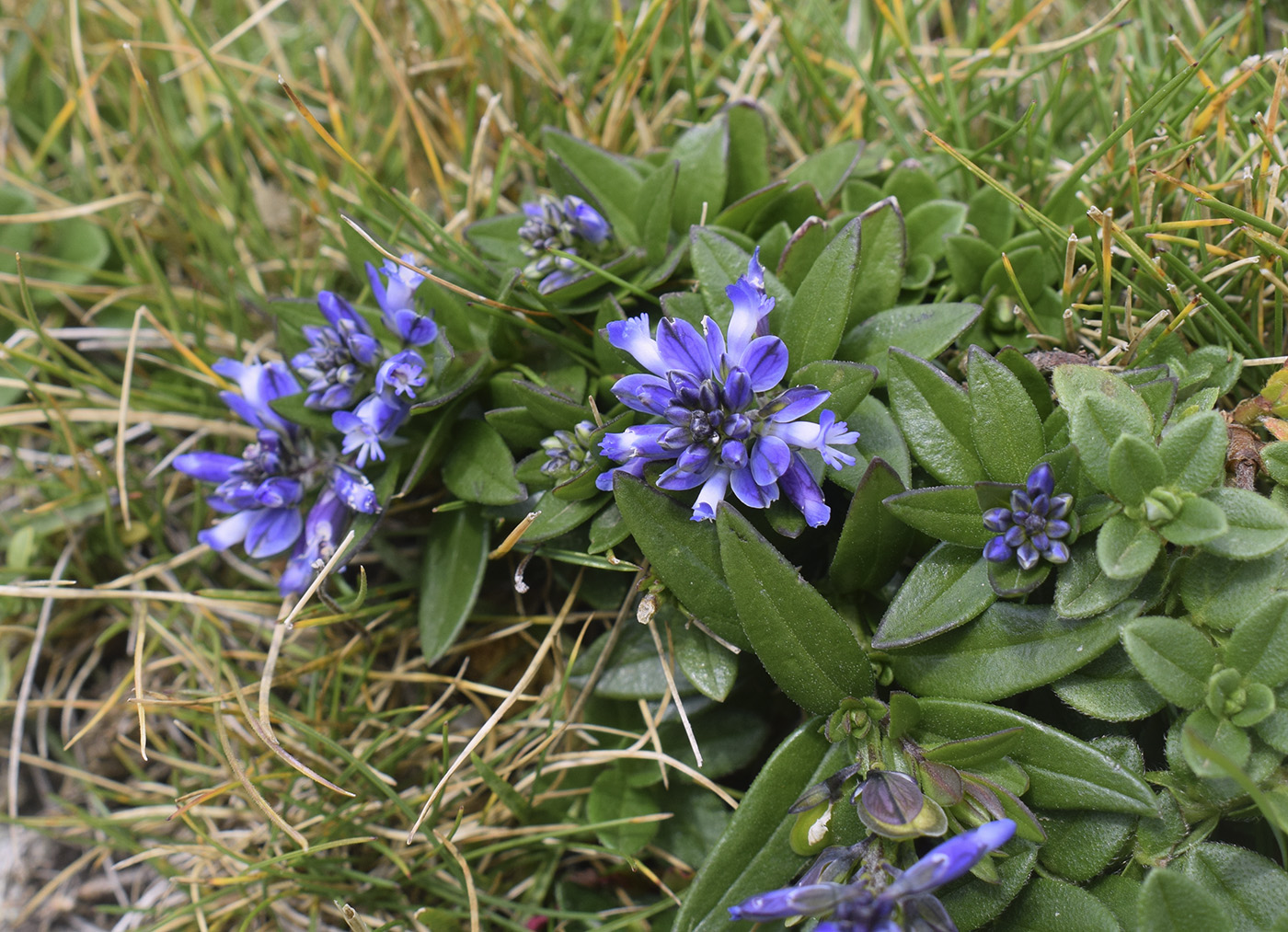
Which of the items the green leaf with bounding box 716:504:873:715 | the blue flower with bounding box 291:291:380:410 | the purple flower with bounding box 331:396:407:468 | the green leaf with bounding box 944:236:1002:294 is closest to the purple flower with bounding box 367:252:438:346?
the blue flower with bounding box 291:291:380:410

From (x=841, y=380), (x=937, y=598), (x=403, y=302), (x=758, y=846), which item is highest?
(x=841, y=380)

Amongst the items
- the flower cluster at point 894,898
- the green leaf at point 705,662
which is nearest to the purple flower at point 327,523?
the green leaf at point 705,662

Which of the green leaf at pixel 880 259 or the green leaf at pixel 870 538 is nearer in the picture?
the green leaf at pixel 870 538

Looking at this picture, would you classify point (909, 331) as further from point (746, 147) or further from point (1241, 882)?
point (1241, 882)

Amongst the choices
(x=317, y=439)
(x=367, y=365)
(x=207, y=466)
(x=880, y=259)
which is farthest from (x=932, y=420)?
(x=207, y=466)

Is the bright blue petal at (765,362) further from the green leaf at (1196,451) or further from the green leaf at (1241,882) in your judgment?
the green leaf at (1241,882)

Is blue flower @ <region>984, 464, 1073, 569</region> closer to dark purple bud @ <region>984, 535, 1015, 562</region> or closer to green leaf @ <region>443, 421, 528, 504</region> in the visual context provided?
dark purple bud @ <region>984, 535, 1015, 562</region>

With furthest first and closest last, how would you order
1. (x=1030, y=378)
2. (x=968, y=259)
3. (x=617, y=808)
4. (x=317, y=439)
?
(x=317, y=439), (x=617, y=808), (x=968, y=259), (x=1030, y=378)

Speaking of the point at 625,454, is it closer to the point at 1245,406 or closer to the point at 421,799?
the point at 421,799
